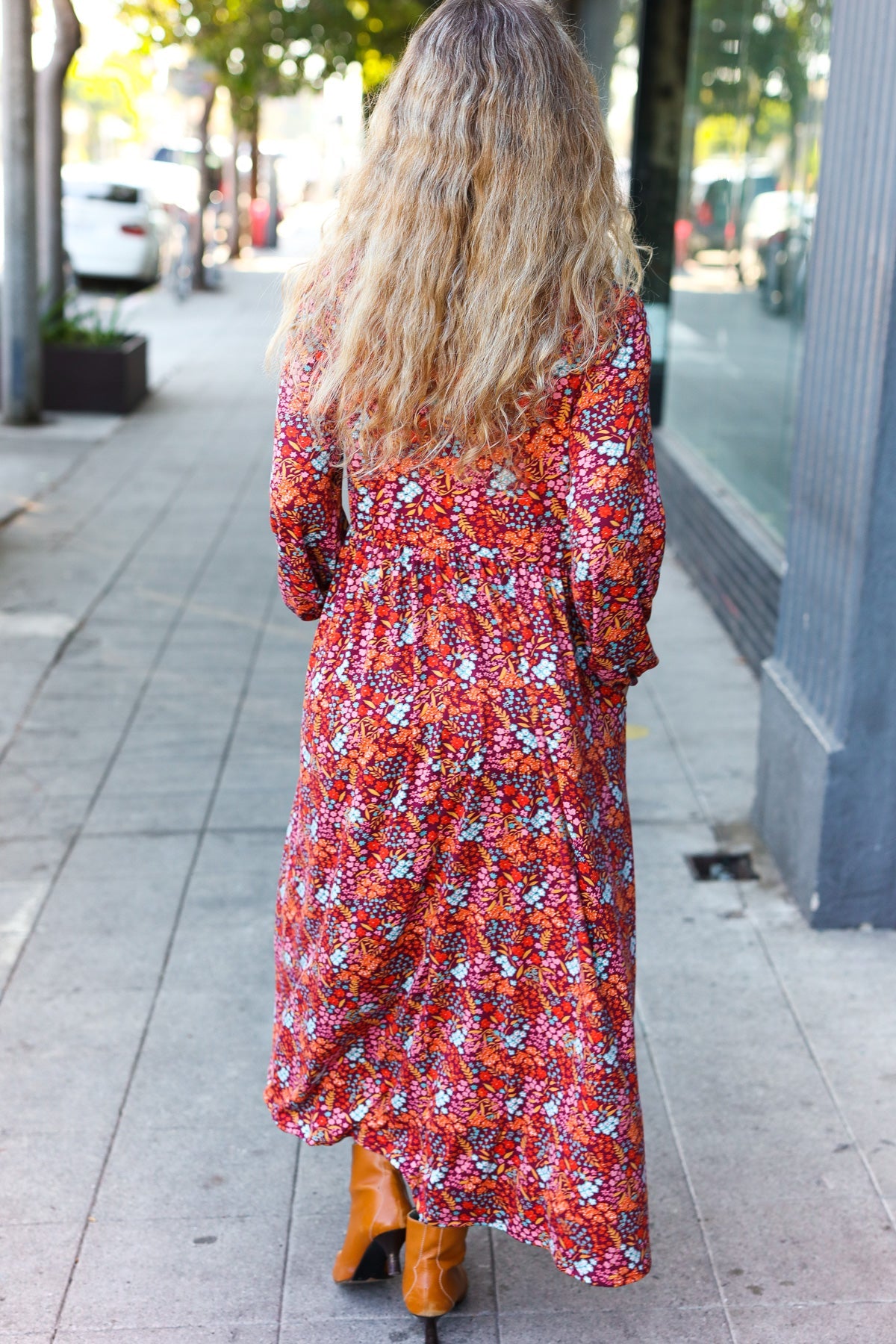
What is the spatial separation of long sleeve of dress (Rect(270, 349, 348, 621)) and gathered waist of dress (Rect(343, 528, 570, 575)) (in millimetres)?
110

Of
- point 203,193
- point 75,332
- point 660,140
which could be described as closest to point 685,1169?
point 660,140

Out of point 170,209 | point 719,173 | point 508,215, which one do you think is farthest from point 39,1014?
point 170,209

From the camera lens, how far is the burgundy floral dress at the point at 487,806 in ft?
7.09

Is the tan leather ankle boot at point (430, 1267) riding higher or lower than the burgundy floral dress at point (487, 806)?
lower

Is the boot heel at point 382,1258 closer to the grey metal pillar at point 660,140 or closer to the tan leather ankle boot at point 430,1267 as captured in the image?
the tan leather ankle boot at point 430,1267

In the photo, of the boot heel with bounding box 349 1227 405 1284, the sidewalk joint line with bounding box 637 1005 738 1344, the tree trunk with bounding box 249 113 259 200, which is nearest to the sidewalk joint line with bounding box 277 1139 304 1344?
the boot heel with bounding box 349 1227 405 1284

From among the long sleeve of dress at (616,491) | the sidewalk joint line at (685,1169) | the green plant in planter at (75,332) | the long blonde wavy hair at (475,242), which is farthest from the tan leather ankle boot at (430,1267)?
the green plant in planter at (75,332)

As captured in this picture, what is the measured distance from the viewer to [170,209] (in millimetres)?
25562

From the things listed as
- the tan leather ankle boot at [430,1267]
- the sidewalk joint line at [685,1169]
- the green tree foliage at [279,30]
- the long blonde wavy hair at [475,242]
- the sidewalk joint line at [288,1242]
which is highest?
the green tree foliage at [279,30]

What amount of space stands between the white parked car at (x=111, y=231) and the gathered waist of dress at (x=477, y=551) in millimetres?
20294

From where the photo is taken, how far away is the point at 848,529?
146 inches

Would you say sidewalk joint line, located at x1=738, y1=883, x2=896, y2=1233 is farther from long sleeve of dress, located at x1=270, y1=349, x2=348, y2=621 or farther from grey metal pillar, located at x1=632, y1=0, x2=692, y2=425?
grey metal pillar, located at x1=632, y1=0, x2=692, y2=425

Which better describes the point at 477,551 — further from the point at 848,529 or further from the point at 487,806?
the point at 848,529

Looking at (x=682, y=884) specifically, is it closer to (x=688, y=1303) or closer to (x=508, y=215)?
(x=688, y=1303)
